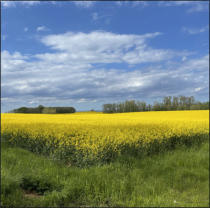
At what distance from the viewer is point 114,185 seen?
15.6 feet

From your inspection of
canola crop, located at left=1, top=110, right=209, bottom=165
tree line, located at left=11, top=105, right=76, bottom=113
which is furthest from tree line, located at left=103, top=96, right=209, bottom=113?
canola crop, located at left=1, top=110, right=209, bottom=165

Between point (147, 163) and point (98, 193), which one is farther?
point (147, 163)

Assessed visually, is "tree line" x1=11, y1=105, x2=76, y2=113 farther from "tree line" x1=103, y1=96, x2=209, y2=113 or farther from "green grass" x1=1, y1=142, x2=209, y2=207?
"green grass" x1=1, y1=142, x2=209, y2=207

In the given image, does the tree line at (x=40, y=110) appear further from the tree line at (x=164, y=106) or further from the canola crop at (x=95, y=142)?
the canola crop at (x=95, y=142)

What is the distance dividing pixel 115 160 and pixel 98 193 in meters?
2.44

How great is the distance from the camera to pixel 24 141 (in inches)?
406

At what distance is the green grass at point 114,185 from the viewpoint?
13.8ft

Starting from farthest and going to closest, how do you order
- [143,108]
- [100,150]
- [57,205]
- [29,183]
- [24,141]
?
[143,108] < [24,141] < [100,150] < [29,183] < [57,205]

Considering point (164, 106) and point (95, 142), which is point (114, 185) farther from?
point (164, 106)

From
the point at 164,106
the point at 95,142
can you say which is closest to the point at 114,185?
the point at 95,142

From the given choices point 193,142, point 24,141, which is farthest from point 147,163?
point 24,141

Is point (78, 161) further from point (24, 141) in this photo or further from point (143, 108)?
point (143, 108)

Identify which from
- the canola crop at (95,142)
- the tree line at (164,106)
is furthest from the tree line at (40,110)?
the canola crop at (95,142)

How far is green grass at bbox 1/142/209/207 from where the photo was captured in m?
4.21
